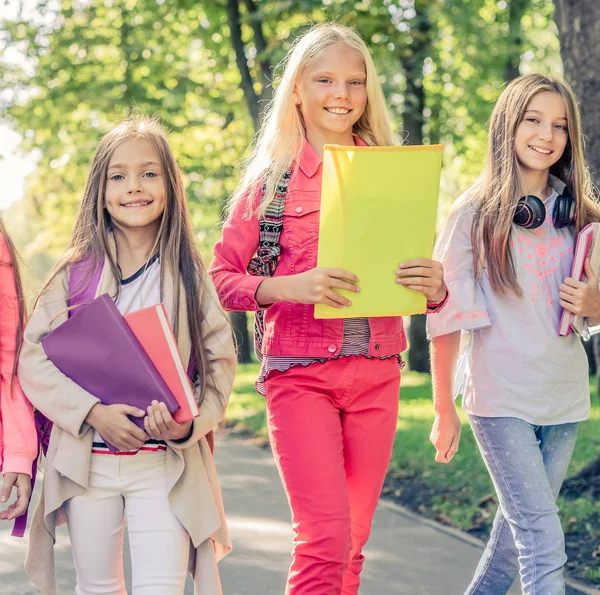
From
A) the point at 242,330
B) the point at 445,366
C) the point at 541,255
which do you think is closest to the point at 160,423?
the point at 445,366

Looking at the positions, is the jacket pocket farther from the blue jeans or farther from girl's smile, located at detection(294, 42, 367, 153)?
the blue jeans

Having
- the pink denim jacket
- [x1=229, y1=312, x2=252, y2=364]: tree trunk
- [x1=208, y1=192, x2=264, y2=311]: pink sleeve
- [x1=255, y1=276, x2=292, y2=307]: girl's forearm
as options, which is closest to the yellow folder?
[x1=255, y1=276, x2=292, y2=307]: girl's forearm

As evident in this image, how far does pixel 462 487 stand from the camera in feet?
24.1

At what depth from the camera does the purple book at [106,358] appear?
3111mm

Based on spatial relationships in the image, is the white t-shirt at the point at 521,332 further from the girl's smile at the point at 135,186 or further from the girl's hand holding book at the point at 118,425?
the girl's hand holding book at the point at 118,425

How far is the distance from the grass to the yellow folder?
2.51 m

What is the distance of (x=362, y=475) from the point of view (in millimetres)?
3648

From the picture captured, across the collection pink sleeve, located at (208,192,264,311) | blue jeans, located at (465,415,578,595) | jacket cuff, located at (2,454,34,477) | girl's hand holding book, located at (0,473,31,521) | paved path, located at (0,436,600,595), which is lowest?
paved path, located at (0,436,600,595)

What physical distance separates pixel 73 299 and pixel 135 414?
1.58 ft

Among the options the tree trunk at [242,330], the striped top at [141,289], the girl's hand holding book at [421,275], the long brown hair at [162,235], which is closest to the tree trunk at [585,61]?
the girl's hand holding book at [421,275]

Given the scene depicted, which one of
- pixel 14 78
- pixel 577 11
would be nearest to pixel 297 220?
pixel 577 11

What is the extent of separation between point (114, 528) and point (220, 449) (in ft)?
21.4

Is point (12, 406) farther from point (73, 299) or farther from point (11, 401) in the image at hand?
point (73, 299)

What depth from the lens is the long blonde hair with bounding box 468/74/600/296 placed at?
3.73 m
